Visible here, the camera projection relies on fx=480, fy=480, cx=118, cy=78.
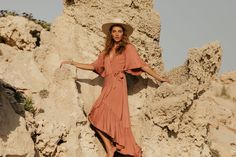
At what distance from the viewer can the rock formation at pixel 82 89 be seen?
768 cm

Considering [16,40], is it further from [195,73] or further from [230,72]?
[230,72]

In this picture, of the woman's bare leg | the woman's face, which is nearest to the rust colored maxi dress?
the woman's bare leg

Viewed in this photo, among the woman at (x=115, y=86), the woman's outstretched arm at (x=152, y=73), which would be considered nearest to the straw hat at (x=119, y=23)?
the woman at (x=115, y=86)

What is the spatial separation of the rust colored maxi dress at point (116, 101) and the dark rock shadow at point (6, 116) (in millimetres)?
1659

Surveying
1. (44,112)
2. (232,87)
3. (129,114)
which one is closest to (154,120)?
(129,114)

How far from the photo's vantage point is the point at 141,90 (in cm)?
950

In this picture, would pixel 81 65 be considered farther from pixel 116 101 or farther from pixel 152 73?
pixel 152 73

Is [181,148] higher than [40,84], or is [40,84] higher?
[40,84]

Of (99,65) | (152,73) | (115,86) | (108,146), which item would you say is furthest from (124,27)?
(108,146)

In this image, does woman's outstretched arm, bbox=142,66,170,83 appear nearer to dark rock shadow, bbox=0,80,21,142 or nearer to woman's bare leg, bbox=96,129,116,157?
woman's bare leg, bbox=96,129,116,157

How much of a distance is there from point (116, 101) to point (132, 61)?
2.76 ft

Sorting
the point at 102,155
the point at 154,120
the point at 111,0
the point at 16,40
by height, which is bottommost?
the point at 102,155

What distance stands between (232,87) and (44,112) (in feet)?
33.8

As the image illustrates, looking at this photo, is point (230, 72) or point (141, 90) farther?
point (230, 72)
